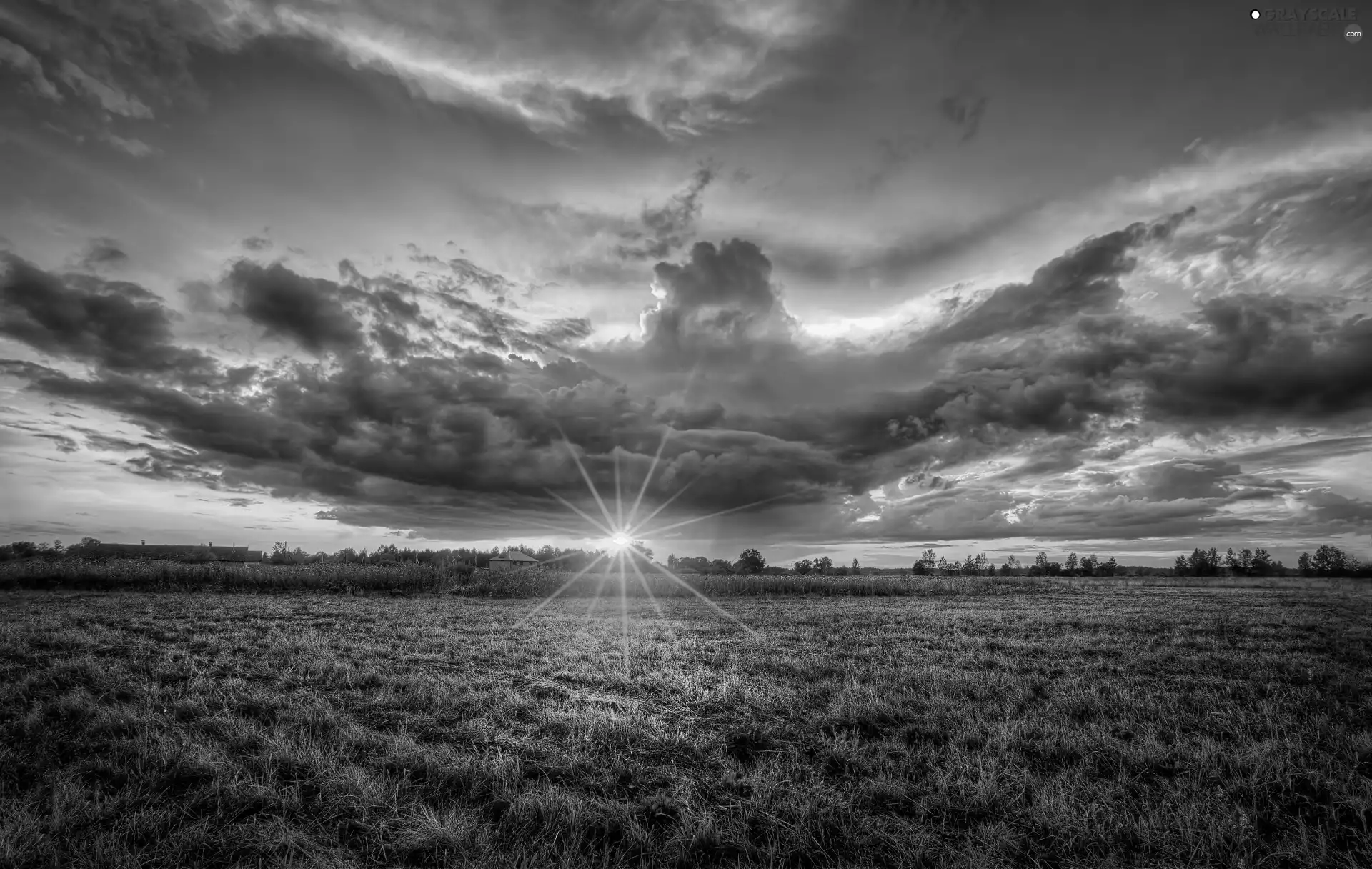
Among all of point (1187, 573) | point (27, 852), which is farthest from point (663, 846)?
point (1187, 573)

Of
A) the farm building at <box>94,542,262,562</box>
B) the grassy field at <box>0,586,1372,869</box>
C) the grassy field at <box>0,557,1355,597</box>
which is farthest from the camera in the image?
the farm building at <box>94,542,262,562</box>

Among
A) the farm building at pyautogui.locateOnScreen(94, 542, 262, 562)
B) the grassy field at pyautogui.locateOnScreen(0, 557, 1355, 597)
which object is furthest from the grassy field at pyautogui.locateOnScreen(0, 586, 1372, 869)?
the farm building at pyautogui.locateOnScreen(94, 542, 262, 562)

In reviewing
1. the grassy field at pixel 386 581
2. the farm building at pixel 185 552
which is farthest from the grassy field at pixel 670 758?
the farm building at pixel 185 552

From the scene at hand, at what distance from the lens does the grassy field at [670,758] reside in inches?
196

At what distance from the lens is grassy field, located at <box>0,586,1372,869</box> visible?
498 cm

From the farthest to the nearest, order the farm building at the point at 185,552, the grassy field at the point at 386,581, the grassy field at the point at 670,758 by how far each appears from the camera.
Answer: the farm building at the point at 185,552, the grassy field at the point at 386,581, the grassy field at the point at 670,758

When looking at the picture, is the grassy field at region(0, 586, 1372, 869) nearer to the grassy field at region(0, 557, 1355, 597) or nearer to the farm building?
the grassy field at region(0, 557, 1355, 597)

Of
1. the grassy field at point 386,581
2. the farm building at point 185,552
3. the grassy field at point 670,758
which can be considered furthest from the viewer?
the farm building at point 185,552

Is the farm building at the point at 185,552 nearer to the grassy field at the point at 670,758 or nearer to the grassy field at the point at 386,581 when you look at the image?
the grassy field at the point at 386,581

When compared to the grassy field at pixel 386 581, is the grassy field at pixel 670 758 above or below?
above

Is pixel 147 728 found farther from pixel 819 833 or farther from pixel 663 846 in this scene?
pixel 819 833

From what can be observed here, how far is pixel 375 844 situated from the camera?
16.4 feet

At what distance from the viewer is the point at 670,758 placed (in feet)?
23.6

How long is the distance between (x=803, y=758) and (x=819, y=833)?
6.51ft
